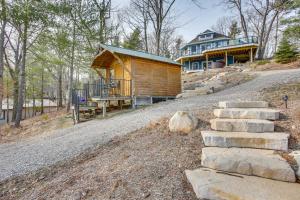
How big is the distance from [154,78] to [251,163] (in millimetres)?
8948

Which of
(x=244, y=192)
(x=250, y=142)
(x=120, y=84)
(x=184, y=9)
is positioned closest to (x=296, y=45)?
(x=184, y=9)

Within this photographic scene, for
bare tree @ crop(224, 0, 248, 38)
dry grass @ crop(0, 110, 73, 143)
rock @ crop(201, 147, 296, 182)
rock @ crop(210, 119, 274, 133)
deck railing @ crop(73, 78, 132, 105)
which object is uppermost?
bare tree @ crop(224, 0, 248, 38)

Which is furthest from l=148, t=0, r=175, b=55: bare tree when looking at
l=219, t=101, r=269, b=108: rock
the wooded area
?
l=219, t=101, r=269, b=108: rock

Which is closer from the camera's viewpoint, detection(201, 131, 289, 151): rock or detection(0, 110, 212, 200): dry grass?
detection(0, 110, 212, 200): dry grass

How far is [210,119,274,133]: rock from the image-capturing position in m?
3.12

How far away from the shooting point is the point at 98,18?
14281 mm

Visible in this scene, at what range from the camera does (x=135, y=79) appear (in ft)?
32.7

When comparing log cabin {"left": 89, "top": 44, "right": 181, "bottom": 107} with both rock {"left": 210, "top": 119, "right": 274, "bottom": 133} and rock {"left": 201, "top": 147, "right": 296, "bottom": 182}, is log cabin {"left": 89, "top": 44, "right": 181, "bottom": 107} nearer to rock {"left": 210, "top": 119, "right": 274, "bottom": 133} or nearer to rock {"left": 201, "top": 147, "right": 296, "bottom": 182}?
rock {"left": 210, "top": 119, "right": 274, "bottom": 133}

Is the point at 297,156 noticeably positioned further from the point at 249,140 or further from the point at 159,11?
the point at 159,11

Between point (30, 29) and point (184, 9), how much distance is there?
15314mm

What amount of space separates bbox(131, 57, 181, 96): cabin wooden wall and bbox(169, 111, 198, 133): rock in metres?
6.21

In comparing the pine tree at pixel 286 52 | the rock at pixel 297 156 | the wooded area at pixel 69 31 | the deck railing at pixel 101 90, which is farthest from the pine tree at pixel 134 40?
the rock at pixel 297 156

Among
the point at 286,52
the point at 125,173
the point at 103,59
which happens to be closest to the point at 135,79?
the point at 103,59

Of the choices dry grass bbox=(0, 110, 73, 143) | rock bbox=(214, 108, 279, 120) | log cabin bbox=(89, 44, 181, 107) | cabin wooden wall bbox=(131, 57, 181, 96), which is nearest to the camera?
rock bbox=(214, 108, 279, 120)
